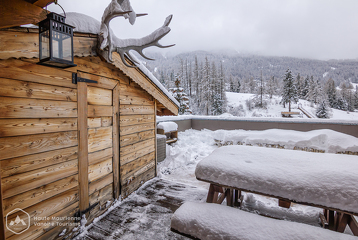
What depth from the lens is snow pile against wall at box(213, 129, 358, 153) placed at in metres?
6.83

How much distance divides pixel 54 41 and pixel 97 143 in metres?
1.75

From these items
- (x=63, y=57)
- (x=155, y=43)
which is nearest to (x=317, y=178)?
(x=155, y=43)

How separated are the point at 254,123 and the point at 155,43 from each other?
8.60 m

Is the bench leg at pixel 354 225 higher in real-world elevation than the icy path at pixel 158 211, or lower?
higher

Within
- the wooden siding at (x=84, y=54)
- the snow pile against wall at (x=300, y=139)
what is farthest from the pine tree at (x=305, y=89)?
the wooden siding at (x=84, y=54)

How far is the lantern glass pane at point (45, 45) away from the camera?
1664mm

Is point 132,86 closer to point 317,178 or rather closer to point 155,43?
point 155,43

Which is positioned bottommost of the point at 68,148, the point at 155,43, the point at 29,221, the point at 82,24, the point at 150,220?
the point at 150,220

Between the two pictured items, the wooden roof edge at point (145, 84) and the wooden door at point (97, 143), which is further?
the wooden roof edge at point (145, 84)

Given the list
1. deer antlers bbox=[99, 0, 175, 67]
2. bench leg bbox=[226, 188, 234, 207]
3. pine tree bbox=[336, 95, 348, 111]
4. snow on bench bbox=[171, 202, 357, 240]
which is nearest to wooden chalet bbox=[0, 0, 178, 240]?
deer antlers bbox=[99, 0, 175, 67]

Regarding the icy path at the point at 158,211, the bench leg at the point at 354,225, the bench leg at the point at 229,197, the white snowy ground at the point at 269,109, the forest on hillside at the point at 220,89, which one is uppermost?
the forest on hillside at the point at 220,89

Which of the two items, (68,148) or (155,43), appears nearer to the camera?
(68,148)

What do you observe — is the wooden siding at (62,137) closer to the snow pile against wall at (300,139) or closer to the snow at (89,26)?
the snow at (89,26)

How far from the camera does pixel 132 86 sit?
Answer: 153 inches
